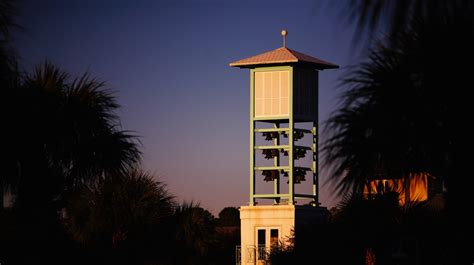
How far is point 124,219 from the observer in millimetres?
32750

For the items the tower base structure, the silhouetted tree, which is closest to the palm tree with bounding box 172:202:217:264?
the tower base structure

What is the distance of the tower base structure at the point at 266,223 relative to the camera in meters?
59.2

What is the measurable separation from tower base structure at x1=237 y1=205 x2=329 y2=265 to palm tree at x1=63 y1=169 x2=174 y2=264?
2478 centimetres

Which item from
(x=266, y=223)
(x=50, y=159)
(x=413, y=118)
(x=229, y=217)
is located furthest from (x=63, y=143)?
(x=229, y=217)

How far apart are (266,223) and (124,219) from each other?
28869 mm

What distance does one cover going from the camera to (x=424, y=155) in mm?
14711

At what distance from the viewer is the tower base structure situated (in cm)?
5919

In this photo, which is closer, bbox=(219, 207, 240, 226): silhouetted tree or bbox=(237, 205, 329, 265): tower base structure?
bbox=(237, 205, 329, 265): tower base structure

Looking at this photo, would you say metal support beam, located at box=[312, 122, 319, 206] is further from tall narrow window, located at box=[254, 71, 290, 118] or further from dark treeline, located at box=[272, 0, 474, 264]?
dark treeline, located at box=[272, 0, 474, 264]

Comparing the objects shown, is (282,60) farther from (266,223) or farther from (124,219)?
(124,219)

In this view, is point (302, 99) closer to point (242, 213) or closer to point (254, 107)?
point (254, 107)

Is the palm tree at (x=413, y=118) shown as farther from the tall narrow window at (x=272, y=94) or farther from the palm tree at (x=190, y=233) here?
the tall narrow window at (x=272, y=94)

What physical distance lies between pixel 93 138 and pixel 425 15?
14.9 meters

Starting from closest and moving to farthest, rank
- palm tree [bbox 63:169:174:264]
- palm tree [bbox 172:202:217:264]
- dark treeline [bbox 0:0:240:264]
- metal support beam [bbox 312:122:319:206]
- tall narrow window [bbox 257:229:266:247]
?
dark treeline [bbox 0:0:240:264] → palm tree [bbox 63:169:174:264] → palm tree [bbox 172:202:217:264] → metal support beam [bbox 312:122:319:206] → tall narrow window [bbox 257:229:266:247]
